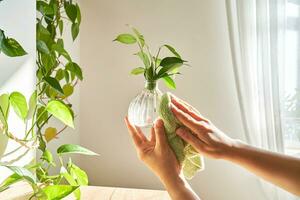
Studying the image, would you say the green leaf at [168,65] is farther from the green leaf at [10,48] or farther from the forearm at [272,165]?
the green leaf at [10,48]

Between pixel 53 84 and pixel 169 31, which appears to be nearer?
A: pixel 53 84

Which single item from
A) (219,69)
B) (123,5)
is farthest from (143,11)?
(219,69)

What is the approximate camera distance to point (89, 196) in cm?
102

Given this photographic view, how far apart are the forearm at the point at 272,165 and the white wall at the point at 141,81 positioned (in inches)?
35.9

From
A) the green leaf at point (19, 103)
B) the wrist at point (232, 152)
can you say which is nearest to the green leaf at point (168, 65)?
the wrist at point (232, 152)

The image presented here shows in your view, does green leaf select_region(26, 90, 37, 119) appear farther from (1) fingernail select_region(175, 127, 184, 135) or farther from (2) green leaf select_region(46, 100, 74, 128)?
(1) fingernail select_region(175, 127, 184, 135)

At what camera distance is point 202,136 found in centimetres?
78

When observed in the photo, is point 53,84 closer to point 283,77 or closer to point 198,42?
point 198,42

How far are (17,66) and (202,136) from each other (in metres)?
0.48

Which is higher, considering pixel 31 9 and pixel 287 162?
pixel 31 9

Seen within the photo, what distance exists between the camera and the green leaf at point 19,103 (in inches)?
23.7

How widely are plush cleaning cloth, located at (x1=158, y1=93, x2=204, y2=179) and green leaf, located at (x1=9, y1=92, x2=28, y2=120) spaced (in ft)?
1.07

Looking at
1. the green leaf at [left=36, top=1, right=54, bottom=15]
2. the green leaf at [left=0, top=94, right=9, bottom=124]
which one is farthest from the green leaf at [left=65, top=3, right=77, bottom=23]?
the green leaf at [left=0, top=94, right=9, bottom=124]

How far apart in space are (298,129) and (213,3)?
0.82 metres
